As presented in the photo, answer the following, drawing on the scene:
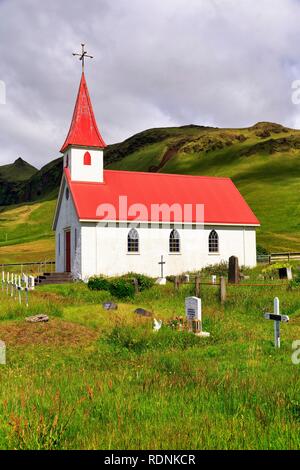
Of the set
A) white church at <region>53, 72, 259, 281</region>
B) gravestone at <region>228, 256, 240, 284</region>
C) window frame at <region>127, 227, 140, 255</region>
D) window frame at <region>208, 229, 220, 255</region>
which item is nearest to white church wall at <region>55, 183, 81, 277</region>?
white church at <region>53, 72, 259, 281</region>

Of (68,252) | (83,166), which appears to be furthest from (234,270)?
(83,166)

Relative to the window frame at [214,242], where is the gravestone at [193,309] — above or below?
below

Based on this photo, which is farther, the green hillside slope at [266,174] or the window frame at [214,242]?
the green hillside slope at [266,174]

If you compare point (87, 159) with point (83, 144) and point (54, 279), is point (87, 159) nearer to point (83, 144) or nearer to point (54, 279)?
point (83, 144)

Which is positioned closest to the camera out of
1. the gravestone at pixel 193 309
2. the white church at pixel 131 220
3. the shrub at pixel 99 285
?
the gravestone at pixel 193 309

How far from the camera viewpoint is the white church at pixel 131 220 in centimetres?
3522

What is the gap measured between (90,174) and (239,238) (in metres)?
13.4

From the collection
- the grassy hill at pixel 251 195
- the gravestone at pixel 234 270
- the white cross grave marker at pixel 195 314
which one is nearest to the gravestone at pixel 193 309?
the white cross grave marker at pixel 195 314

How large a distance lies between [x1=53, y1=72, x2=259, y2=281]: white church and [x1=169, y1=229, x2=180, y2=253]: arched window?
0.08 m

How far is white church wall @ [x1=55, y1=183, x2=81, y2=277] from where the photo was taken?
115 feet

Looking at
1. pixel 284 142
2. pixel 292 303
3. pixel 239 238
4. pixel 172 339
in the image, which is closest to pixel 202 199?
pixel 239 238

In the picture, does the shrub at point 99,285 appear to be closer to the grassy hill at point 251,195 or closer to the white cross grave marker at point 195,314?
the white cross grave marker at point 195,314

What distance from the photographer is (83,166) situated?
37.7 meters

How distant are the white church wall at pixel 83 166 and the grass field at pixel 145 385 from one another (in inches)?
838
